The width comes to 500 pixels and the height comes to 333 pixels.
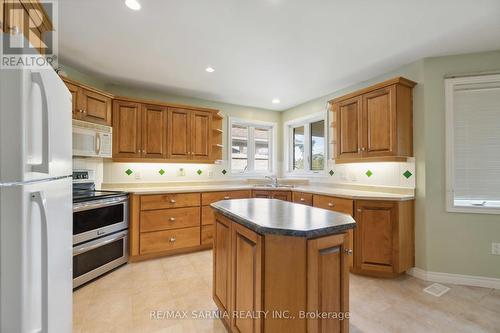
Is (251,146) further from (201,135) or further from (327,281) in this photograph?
(327,281)

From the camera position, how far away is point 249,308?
1306 mm

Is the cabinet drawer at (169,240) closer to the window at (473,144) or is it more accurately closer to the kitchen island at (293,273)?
the kitchen island at (293,273)

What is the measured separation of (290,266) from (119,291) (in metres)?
2.01

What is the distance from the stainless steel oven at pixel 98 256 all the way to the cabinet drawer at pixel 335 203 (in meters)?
2.56

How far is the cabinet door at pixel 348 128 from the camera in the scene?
2.94 meters

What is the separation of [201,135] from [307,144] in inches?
78.5

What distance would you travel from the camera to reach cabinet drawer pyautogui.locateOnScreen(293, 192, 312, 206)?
3305 mm

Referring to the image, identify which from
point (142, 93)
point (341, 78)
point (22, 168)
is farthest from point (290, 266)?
point (142, 93)

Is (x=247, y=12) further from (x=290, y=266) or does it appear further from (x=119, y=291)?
(x=119, y=291)

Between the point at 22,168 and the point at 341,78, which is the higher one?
the point at 341,78

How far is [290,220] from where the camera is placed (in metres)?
1.33

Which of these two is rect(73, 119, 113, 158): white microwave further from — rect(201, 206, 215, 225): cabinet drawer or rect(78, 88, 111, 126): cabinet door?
rect(201, 206, 215, 225): cabinet drawer

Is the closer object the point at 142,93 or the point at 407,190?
the point at 407,190

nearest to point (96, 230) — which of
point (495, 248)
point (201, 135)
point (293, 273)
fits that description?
point (201, 135)
